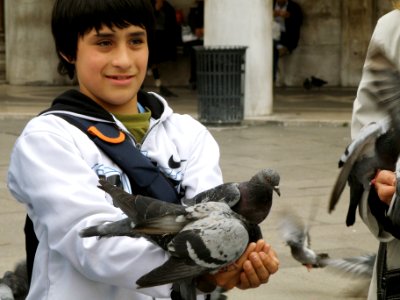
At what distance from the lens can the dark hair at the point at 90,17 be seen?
284cm

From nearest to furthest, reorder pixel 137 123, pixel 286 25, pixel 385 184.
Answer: pixel 137 123, pixel 385 184, pixel 286 25

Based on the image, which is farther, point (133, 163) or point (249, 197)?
point (133, 163)

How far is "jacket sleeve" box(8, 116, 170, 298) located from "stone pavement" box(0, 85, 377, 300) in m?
0.71

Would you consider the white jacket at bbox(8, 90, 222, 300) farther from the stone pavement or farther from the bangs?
the stone pavement

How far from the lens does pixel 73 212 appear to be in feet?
8.50

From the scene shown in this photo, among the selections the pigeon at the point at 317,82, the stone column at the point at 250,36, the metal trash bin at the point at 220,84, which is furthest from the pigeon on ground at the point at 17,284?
the pigeon at the point at 317,82

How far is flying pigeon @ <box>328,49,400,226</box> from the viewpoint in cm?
315

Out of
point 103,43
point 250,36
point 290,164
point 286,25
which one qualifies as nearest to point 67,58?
point 103,43

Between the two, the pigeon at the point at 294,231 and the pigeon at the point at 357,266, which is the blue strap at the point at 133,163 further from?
the pigeon at the point at 357,266

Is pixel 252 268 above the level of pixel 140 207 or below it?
below

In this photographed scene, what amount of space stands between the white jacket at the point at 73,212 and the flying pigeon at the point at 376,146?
0.64 m

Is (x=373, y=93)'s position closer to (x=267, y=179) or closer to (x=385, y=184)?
(x=385, y=184)

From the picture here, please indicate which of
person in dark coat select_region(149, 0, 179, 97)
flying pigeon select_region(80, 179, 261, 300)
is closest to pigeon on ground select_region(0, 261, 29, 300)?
flying pigeon select_region(80, 179, 261, 300)

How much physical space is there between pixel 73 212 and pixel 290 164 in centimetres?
892
